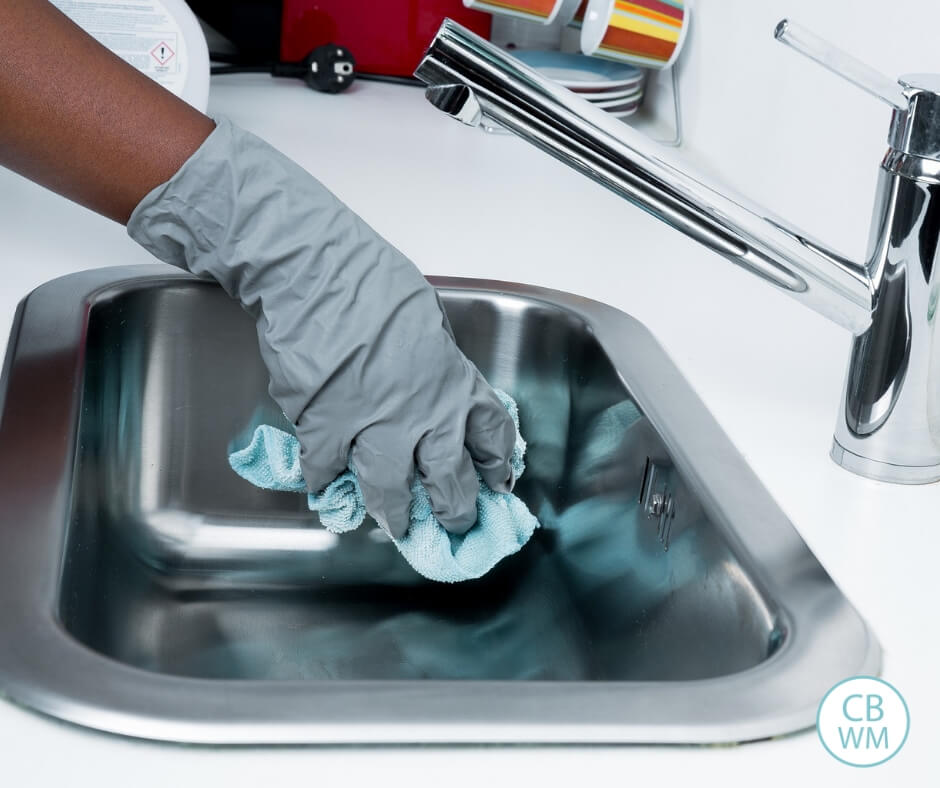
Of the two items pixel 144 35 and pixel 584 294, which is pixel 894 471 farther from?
pixel 144 35

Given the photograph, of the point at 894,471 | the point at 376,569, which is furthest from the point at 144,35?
the point at 894,471

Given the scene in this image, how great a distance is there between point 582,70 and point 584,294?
609 millimetres

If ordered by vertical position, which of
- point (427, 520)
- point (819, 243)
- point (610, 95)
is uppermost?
point (819, 243)

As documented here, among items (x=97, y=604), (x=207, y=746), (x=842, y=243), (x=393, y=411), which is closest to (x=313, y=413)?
(x=393, y=411)

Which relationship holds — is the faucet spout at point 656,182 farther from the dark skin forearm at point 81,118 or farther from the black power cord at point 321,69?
the black power cord at point 321,69

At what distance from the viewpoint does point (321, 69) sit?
1.51 m

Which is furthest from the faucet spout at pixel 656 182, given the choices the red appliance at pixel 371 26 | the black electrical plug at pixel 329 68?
the red appliance at pixel 371 26

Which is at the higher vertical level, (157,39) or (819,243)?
(819,243)

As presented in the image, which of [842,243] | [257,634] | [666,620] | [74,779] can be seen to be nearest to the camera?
[74,779]

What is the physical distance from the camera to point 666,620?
68 centimetres

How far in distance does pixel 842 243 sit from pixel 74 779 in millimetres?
827

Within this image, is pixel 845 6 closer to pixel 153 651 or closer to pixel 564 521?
pixel 564 521

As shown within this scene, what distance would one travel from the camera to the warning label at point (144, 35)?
3.94ft

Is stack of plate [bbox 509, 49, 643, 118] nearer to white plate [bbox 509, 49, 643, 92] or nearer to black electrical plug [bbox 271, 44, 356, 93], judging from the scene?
white plate [bbox 509, 49, 643, 92]
